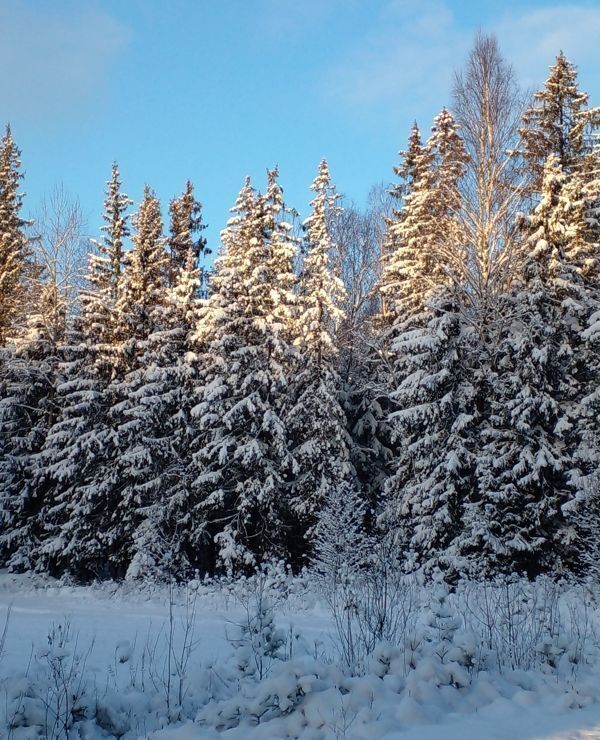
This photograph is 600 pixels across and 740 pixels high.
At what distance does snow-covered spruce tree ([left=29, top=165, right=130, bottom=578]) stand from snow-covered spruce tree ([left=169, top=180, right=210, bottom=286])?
16.8ft

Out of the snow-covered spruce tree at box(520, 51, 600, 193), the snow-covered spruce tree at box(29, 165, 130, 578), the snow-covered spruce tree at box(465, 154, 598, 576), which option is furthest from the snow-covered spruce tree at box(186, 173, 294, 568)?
the snow-covered spruce tree at box(520, 51, 600, 193)

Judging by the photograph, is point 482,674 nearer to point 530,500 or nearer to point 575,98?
point 530,500

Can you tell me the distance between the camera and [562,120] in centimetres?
2008

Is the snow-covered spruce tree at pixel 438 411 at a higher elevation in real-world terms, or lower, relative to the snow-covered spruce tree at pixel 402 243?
lower

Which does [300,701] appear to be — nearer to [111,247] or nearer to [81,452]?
[81,452]

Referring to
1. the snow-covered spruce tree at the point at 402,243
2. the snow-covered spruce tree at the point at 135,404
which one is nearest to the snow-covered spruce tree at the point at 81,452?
the snow-covered spruce tree at the point at 135,404

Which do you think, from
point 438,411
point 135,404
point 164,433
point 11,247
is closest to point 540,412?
point 438,411

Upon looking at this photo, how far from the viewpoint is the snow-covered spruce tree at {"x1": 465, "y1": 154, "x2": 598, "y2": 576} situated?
15.4 m

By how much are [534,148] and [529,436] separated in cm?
941

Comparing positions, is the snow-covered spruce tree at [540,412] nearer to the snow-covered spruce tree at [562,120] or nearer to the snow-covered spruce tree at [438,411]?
the snow-covered spruce tree at [438,411]

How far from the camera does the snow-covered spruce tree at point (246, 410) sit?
18.9 metres

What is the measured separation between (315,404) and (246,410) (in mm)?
2283

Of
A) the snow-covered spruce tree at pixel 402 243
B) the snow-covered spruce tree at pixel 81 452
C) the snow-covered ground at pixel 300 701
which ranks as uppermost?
the snow-covered spruce tree at pixel 402 243

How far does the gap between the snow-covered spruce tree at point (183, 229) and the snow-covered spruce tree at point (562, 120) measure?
1435 cm
